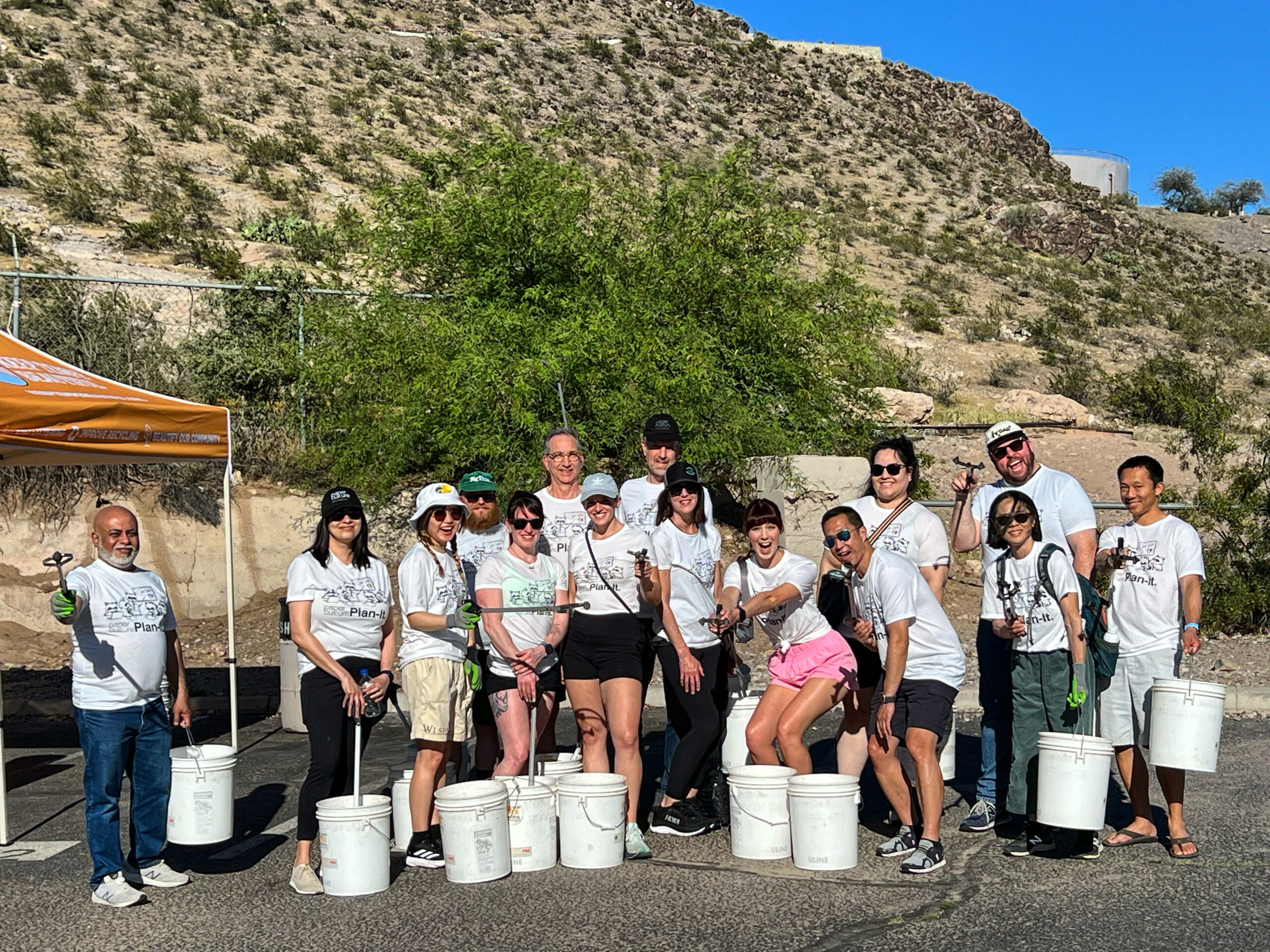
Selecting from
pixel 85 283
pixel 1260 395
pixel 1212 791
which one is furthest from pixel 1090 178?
pixel 1212 791

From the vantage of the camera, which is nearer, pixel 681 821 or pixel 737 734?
pixel 681 821

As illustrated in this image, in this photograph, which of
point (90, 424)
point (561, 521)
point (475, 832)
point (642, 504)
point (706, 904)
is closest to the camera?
point (706, 904)

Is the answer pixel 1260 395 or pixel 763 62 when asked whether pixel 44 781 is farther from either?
pixel 763 62

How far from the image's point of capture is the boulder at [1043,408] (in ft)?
82.1

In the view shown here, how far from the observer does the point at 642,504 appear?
24.1 feet

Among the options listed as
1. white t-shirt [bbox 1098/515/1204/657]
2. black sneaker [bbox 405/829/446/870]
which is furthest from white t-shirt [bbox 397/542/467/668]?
white t-shirt [bbox 1098/515/1204/657]

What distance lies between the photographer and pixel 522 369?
42.9 ft

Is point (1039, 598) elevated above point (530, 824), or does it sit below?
above

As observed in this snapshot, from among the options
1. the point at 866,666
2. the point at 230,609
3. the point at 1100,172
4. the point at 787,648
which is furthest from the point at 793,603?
the point at 1100,172

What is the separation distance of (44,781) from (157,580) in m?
3.24

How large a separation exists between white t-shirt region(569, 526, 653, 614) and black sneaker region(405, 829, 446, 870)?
1300mm

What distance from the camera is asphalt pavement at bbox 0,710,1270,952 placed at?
199 inches

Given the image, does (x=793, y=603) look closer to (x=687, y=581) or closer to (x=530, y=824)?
(x=687, y=581)

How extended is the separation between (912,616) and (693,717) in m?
1.30
